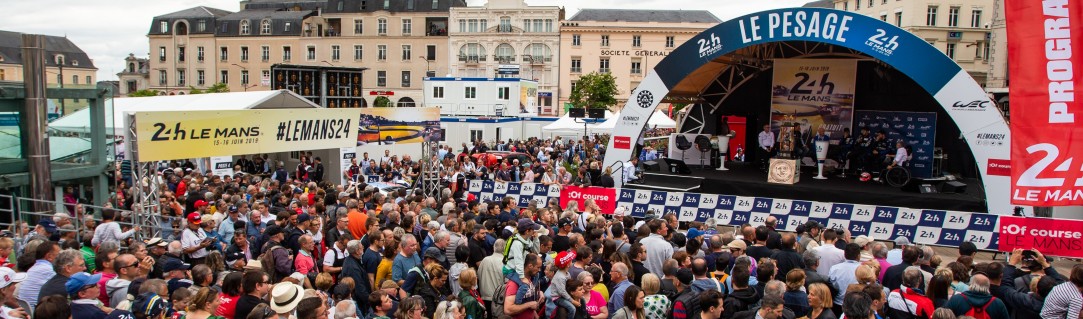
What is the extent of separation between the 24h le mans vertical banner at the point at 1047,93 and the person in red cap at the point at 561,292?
4.97 m

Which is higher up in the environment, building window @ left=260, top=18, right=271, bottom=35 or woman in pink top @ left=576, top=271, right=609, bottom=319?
building window @ left=260, top=18, right=271, bottom=35

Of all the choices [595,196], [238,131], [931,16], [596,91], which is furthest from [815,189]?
[931,16]

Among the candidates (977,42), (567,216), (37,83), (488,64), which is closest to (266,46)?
(488,64)

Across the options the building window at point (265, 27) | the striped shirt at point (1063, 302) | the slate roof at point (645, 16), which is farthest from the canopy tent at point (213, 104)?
the building window at point (265, 27)

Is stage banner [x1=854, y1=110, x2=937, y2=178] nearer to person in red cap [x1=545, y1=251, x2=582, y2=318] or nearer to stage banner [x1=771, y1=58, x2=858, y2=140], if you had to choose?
stage banner [x1=771, y1=58, x2=858, y2=140]

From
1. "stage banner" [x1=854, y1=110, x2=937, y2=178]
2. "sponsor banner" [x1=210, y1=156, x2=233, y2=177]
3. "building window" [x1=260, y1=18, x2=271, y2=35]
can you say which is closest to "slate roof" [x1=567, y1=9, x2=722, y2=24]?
"building window" [x1=260, y1=18, x2=271, y2=35]

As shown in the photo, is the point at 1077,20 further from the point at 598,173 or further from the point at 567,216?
the point at 598,173

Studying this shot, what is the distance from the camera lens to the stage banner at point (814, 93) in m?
20.0

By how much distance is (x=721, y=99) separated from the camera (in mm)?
22422

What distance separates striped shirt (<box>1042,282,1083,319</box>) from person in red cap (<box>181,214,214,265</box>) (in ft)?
25.9

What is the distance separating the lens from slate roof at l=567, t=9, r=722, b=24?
65625 millimetres

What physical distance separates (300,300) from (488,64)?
60.1m

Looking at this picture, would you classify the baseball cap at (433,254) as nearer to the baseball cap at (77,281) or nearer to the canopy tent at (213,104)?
the baseball cap at (77,281)

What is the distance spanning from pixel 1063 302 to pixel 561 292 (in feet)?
13.1
